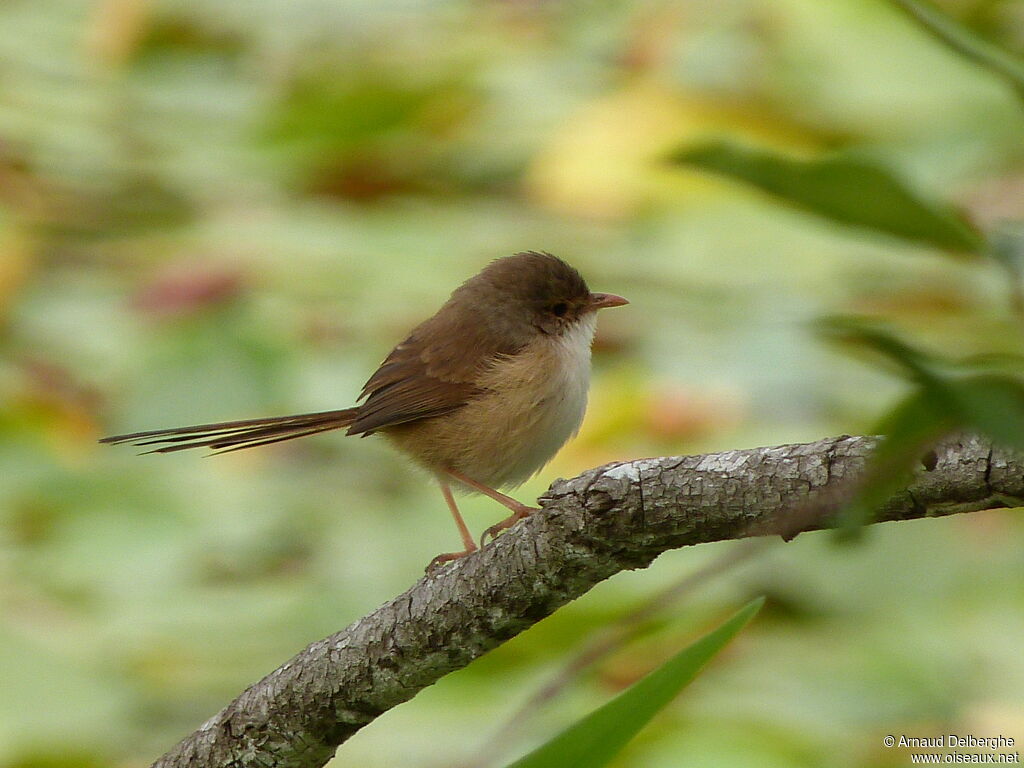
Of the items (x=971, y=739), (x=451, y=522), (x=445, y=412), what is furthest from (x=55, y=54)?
(x=971, y=739)

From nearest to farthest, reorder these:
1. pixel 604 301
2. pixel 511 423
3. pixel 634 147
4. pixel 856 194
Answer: pixel 856 194
pixel 511 423
pixel 604 301
pixel 634 147

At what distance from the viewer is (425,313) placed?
4.68 metres

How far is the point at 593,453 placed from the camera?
3863mm

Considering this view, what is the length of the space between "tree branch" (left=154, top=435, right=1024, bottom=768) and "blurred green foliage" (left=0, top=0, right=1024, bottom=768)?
0.27m

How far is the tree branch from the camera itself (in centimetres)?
119

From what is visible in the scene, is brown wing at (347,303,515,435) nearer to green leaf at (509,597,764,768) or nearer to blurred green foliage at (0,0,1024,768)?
blurred green foliage at (0,0,1024,768)

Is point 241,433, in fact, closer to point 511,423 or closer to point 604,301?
point 511,423

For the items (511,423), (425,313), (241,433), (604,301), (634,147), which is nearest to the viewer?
(241,433)

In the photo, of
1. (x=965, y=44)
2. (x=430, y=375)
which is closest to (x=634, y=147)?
(x=430, y=375)

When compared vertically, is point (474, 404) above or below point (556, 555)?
above

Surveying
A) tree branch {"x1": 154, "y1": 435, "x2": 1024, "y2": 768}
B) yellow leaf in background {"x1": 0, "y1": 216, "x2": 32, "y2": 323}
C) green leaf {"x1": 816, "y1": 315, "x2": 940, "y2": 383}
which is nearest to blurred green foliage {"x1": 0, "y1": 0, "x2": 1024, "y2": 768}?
yellow leaf in background {"x1": 0, "y1": 216, "x2": 32, "y2": 323}

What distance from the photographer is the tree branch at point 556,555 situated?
1188 mm

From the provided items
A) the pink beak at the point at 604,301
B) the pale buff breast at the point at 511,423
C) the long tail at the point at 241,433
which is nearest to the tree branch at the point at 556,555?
the long tail at the point at 241,433

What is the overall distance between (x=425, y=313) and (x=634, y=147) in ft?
3.50
